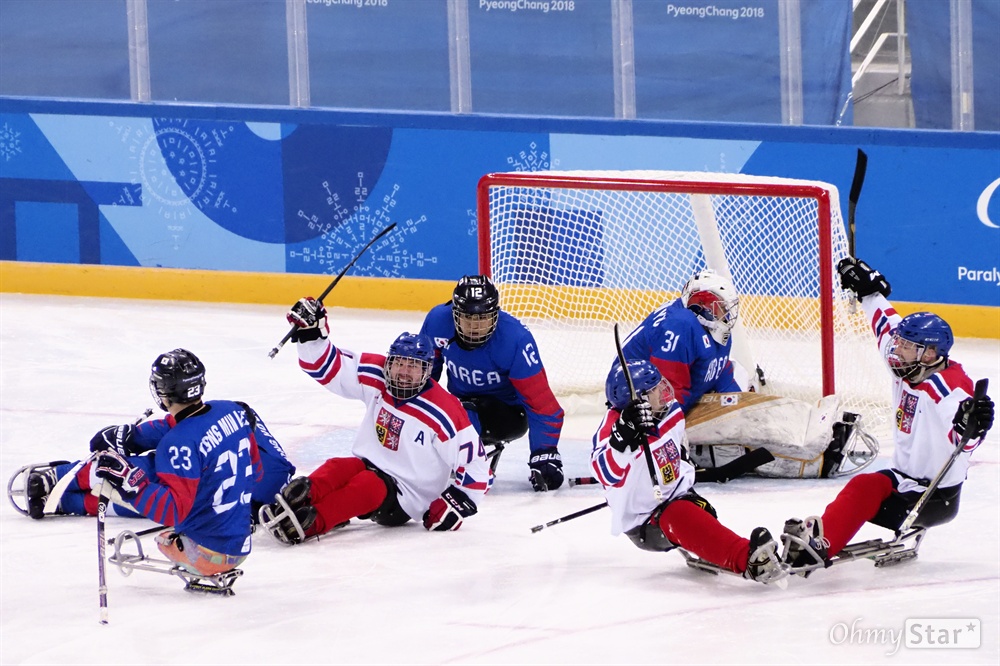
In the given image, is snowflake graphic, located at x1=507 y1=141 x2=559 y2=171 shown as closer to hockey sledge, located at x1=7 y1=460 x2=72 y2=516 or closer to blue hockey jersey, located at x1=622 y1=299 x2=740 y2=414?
blue hockey jersey, located at x1=622 y1=299 x2=740 y2=414

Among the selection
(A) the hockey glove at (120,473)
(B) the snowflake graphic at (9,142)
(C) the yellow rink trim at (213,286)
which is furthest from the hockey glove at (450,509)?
(B) the snowflake graphic at (9,142)

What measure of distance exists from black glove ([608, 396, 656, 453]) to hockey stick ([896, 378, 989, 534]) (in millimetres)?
818

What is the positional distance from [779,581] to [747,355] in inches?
95.0

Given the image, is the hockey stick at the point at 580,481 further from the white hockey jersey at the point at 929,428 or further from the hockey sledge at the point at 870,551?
the white hockey jersey at the point at 929,428

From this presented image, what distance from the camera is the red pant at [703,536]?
421 centimetres

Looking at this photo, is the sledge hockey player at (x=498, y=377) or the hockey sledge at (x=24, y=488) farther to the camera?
the sledge hockey player at (x=498, y=377)

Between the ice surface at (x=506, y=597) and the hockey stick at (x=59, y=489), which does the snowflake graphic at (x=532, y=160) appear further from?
the hockey stick at (x=59, y=489)

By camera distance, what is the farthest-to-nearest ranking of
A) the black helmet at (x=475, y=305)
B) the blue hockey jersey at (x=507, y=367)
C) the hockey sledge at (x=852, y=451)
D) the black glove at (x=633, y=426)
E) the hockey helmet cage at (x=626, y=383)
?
the hockey sledge at (x=852, y=451), the blue hockey jersey at (x=507, y=367), the black helmet at (x=475, y=305), the hockey helmet cage at (x=626, y=383), the black glove at (x=633, y=426)

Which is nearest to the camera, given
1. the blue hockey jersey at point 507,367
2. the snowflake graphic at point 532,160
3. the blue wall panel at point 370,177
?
the blue hockey jersey at point 507,367

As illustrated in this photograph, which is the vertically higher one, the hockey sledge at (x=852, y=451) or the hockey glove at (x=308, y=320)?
the hockey glove at (x=308, y=320)

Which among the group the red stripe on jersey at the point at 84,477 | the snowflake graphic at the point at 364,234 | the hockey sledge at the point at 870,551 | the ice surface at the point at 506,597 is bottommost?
the ice surface at the point at 506,597

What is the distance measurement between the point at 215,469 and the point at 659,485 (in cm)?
121

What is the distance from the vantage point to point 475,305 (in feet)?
17.2

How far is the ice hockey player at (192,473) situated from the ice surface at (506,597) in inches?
7.2
